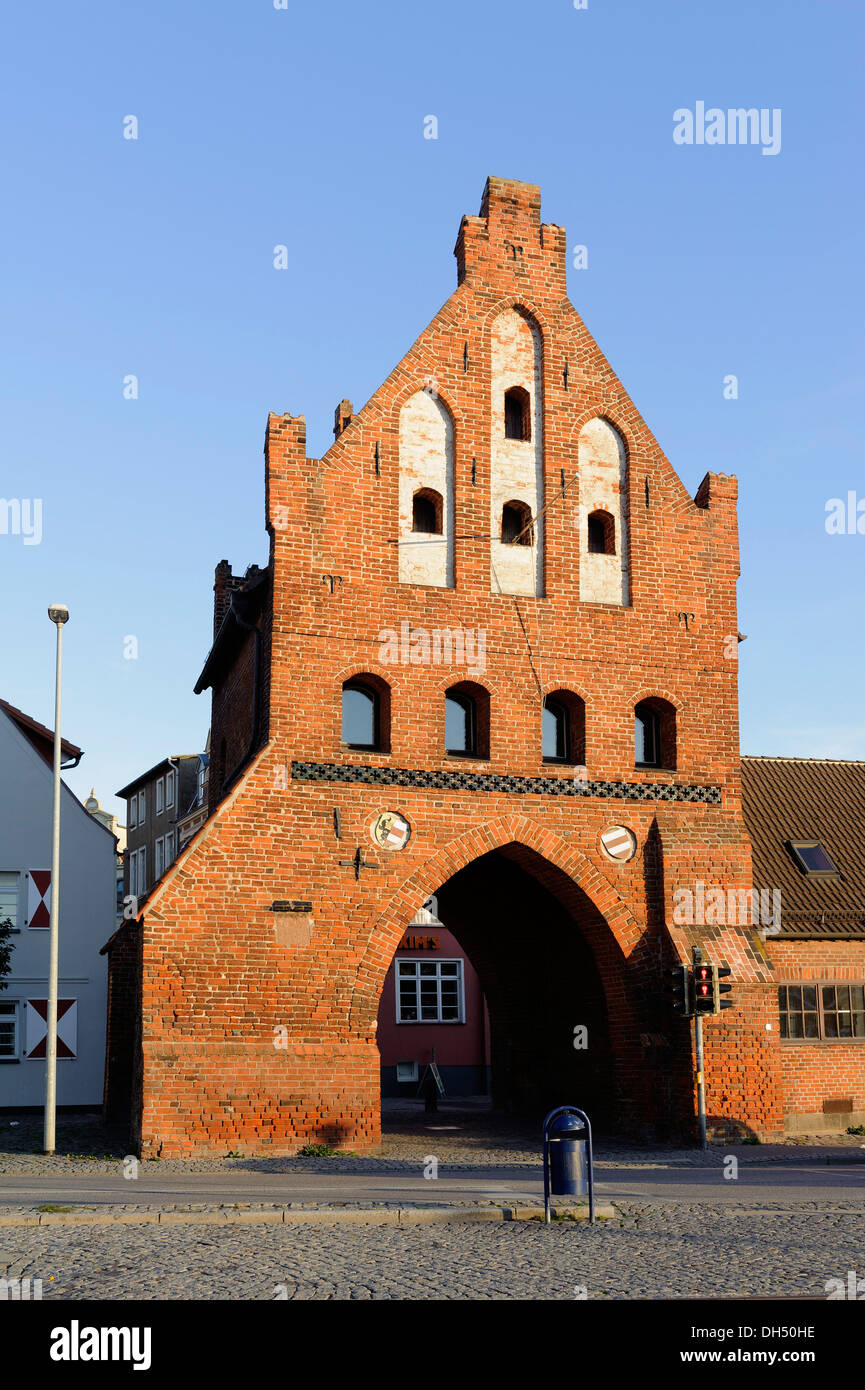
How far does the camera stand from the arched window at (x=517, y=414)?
73.3ft

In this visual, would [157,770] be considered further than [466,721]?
Yes

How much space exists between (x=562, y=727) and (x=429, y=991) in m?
19.5

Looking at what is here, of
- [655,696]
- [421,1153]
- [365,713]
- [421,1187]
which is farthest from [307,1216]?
[655,696]

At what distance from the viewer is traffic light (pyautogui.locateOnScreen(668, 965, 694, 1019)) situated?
65.0 ft

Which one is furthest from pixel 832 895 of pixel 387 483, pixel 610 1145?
pixel 387 483

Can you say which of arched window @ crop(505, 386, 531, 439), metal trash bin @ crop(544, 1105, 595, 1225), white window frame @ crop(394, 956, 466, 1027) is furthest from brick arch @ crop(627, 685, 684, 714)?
white window frame @ crop(394, 956, 466, 1027)

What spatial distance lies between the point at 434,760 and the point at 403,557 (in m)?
3.19

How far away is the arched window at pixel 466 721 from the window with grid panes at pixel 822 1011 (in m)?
7.41

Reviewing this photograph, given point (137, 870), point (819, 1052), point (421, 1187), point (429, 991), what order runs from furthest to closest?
point (137, 870)
point (429, 991)
point (819, 1052)
point (421, 1187)

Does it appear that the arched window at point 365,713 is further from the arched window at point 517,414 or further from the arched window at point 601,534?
the arched window at point 517,414

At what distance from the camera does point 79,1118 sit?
26766 mm

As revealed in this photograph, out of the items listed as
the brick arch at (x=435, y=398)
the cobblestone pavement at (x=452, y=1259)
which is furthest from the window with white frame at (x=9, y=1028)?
the cobblestone pavement at (x=452, y=1259)

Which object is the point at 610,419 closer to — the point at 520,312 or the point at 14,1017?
the point at 520,312

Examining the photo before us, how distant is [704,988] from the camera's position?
64.6ft
